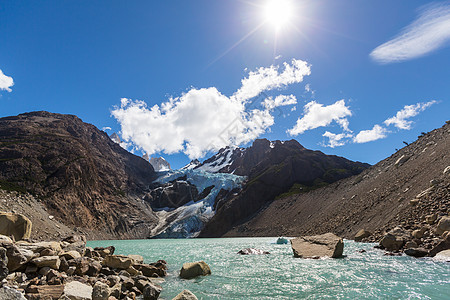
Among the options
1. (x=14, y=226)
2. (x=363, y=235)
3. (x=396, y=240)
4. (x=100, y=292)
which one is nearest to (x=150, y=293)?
(x=100, y=292)

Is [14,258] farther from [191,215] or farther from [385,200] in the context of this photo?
[191,215]

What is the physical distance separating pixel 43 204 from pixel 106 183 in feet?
184

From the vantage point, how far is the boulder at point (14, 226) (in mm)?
16797

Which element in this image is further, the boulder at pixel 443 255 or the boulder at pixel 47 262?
the boulder at pixel 443 255

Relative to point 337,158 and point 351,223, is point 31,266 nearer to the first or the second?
point 351,223

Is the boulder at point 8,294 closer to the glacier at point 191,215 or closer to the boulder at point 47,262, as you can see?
the boulder at point 47,262

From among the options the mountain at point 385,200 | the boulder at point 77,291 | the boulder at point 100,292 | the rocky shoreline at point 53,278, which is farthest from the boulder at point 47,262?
the mountain at point 385,200

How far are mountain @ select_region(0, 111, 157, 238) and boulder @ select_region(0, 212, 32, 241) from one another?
290 feet

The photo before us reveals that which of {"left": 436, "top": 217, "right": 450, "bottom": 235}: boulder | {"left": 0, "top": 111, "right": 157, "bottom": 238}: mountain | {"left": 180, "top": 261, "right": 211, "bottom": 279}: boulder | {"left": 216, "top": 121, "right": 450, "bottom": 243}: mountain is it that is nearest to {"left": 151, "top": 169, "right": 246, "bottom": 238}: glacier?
{"left": 0, "top": 111, "right": 157, "bottom": 238}: mountain

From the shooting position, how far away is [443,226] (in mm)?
20641

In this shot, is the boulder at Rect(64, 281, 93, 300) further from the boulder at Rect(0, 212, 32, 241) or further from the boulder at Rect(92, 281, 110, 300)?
the boulder at Rect(0, 212, 32, 241)

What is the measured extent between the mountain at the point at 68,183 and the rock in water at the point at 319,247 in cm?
9794

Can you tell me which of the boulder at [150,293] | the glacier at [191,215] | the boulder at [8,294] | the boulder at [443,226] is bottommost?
the boulder at [150,293]

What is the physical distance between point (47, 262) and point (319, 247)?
23.9 metres
